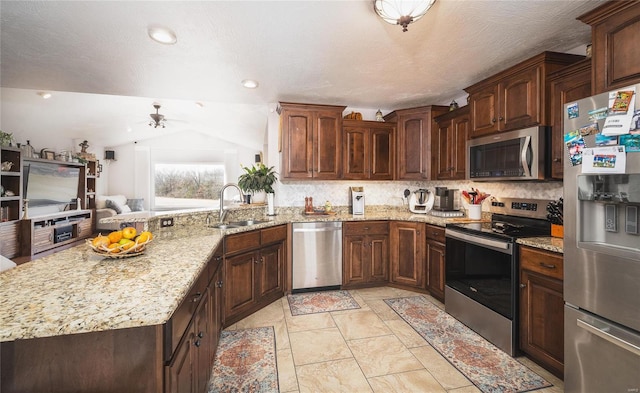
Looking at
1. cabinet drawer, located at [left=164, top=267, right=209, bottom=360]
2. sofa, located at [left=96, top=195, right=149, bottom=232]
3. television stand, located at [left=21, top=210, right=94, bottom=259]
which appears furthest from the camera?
sofa, located at [left=96, top=195, right=149, bottom=232]

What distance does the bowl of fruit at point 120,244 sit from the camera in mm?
1470

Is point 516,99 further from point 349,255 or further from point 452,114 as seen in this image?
point 349,255

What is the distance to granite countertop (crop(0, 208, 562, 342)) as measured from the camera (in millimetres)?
812

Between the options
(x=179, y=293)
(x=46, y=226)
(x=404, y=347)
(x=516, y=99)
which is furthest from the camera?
(x=46, y=226)

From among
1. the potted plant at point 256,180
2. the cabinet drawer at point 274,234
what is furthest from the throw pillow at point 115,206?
the cabinet drawer at point 274,234

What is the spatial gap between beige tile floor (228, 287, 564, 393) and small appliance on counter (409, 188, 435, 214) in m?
1.32

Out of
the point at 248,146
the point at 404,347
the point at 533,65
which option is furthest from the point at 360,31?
the point at 248,146

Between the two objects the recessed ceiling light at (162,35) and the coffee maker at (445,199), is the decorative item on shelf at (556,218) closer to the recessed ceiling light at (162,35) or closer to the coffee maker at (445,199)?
the coffee maker at (445,199)

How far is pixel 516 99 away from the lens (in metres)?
2.43

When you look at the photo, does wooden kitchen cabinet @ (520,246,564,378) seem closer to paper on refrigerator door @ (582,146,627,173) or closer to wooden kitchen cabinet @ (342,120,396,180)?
paper on refrigerator door @ (582,146,627,173)

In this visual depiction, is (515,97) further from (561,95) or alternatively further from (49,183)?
(49,183)

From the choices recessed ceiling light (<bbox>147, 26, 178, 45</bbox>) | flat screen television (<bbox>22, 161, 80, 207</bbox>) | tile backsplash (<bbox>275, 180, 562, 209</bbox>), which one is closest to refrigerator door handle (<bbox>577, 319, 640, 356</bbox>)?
tile backsplash (<bbox>275, 180, 562, 209</bbox>)

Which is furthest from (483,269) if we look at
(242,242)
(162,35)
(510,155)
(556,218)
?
(162,35)

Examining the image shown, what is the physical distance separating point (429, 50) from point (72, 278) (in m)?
2.68
